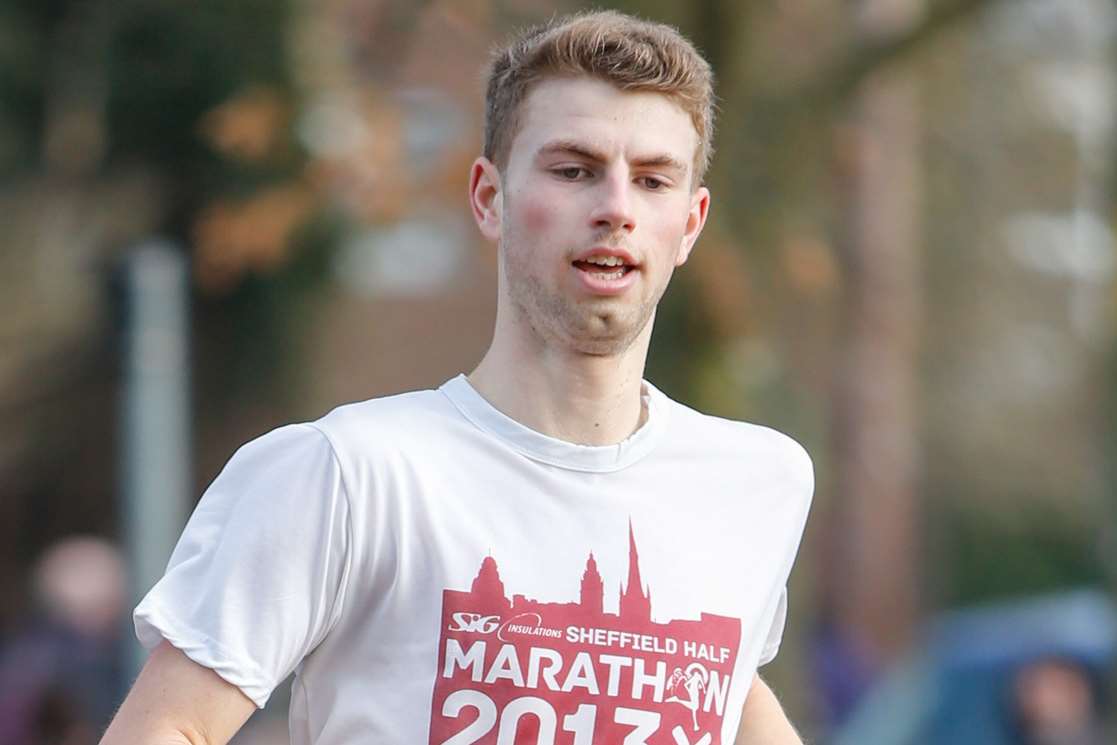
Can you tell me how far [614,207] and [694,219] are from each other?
0.30 m

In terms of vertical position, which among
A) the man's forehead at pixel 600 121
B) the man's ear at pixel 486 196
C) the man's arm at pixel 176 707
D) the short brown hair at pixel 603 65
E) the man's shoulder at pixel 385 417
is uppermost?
the short brown hair at pixel 603 65

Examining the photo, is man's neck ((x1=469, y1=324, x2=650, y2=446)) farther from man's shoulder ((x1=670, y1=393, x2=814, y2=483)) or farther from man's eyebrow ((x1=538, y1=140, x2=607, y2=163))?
man's eyebrow ((x1=538, y1=140, x2=607, y2=163))

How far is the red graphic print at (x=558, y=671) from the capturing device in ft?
9.68

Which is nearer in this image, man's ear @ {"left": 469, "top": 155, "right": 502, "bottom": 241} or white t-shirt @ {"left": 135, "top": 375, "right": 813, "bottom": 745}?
white t-shirt @ {"left": 135, "top": 375, "right": 813, "bottom": 745}

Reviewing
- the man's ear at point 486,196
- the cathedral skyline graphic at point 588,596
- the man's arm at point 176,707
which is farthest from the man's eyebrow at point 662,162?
the man's arm at point 176,707

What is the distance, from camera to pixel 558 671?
9.75 feet

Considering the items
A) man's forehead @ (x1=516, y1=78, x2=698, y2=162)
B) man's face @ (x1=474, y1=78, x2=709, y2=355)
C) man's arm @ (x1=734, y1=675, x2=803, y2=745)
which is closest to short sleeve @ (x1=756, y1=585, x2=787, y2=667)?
man's arm @ (x1=734, y1=675, x2=803, y2=745)

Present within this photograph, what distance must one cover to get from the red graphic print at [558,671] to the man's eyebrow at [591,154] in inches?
23.2

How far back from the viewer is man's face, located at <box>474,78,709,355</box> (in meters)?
3.10

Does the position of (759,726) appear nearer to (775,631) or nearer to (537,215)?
(775,631)

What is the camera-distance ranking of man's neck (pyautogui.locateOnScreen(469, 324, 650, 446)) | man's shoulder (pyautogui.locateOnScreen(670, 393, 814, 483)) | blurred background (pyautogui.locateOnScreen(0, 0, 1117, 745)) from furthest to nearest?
blurred background (pyautogui.locateOnScreen(0, 0, 1117, 745)) < man's shoulder (pyautogui.locateOnScreen(670, 393, 814, 483)) < man's neck (pyautogui.locateOnScreen(469, 324, 650, 446))

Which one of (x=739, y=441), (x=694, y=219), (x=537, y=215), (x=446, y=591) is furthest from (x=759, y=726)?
(x=537, y=215)

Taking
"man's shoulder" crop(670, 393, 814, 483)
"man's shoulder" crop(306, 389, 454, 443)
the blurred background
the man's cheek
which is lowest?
"man's shoulder" crop(306, 389, 454, 443)

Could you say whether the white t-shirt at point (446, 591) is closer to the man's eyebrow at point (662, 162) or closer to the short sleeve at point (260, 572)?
the short sleeve at point (260, 572)
